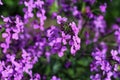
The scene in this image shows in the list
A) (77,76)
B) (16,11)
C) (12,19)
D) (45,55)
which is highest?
(16,11)

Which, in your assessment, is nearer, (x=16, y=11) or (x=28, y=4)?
(x=28, y=4)

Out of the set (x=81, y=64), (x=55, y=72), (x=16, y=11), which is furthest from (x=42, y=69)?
(x=16, y=11)

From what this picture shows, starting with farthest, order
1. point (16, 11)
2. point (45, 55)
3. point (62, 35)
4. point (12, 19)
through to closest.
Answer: point (16, 11) < point (45, 55) < point (12, 19) < point (62, 35)

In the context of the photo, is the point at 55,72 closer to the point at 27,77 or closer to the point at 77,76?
the point at 77,76

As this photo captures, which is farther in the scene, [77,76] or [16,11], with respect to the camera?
[16,11]

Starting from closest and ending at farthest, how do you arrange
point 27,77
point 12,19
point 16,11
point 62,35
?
1. point 62,35
2. point 12,19
3. point 27,77
4. point 16,11

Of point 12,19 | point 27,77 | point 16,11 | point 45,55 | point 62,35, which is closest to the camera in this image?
point 62,35

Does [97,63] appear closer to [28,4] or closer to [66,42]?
[66,42]

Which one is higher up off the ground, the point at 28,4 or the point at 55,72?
the point at 28,4

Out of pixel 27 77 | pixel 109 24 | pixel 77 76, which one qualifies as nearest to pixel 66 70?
pixel 77 76
